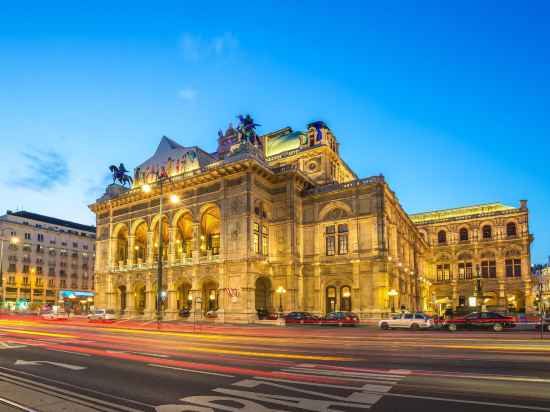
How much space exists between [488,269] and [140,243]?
64.5 meters

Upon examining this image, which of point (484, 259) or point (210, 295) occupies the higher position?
point (484, 259)

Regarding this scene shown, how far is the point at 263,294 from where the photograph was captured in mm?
49625

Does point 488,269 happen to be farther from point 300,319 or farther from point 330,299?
point 300,319

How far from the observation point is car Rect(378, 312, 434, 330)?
3497 centimetres

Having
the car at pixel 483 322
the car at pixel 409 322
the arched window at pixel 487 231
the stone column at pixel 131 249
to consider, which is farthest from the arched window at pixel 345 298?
the arched window at pixel 487 231

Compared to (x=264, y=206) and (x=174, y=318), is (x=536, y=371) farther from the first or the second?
(x=174, y=318)

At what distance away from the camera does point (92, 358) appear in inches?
541

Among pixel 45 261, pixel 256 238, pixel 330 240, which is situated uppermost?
pixel 256 238

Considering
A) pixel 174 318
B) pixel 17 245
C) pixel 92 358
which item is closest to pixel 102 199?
pixel 174 318

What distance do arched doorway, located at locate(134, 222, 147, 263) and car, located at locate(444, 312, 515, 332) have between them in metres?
41.6

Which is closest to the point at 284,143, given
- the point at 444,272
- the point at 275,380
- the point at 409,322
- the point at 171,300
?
the point at 171,300

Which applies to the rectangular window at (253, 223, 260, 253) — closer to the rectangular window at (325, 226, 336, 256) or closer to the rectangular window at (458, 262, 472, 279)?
the rectangular window at (325, 226, 336, 256)

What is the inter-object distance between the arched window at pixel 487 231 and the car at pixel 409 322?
5444 centimetres

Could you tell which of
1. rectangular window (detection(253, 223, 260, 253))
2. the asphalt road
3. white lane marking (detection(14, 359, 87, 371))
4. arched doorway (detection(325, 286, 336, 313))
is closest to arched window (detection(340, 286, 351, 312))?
arched doorway (detection(325, 286, 336, 313))
